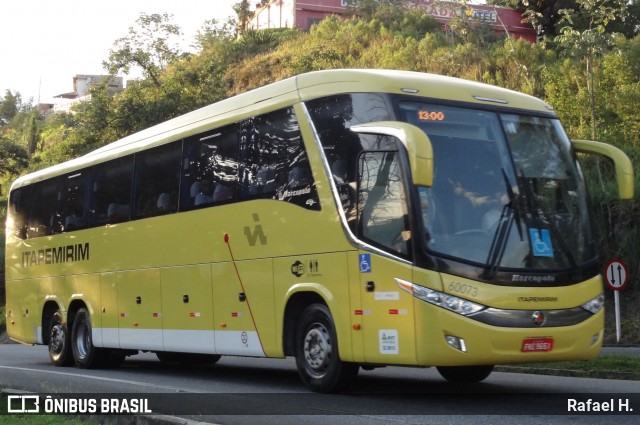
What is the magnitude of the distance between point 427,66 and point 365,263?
2847 cm

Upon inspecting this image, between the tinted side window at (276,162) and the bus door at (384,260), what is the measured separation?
41.7 inches

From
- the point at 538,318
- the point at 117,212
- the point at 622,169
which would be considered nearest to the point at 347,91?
the point at 622,169

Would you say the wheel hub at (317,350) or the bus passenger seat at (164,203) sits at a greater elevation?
the bus passenger seat at (164,203)

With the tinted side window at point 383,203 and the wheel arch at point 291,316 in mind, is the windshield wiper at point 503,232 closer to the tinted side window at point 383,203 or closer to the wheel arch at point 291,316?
the tinted side window at point 383,203

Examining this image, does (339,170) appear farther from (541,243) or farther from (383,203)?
(541,243)

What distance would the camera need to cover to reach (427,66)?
127 feet

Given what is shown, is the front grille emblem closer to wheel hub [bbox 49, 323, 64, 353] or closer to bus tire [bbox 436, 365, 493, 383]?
bus tire [bbox 436, 365, 493, 383]

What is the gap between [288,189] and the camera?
12.5 m

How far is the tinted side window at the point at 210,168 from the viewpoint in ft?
46.1

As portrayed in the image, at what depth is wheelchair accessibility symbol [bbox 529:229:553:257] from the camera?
10.6m

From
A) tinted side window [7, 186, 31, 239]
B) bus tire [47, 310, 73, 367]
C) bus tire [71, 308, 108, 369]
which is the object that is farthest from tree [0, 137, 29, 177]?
bus tire [71, 308, 108, 369]

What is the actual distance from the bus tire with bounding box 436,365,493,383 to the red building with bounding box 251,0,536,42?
110 feet

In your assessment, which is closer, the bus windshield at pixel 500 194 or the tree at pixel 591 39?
the bus windshield at pixel 500 194

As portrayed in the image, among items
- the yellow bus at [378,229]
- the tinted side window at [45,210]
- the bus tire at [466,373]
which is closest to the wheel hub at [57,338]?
the tinted side window at [45,210]
